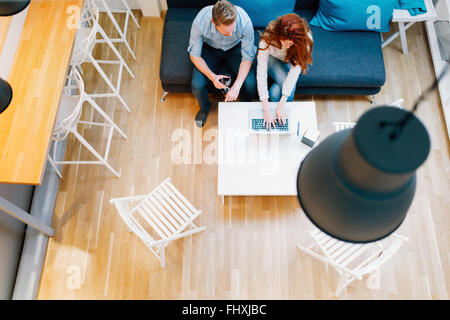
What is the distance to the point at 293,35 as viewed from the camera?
6.53 feet

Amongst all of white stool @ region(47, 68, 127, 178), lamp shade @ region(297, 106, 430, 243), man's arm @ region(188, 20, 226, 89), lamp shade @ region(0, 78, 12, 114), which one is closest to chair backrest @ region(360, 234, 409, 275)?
lamp shade @ region(297, 106, 430, 243)

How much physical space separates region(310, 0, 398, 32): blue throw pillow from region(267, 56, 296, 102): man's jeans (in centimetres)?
64

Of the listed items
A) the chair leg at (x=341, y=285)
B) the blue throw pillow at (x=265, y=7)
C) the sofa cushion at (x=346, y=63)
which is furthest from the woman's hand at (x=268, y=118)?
the chair leg at (x=341, y=285)

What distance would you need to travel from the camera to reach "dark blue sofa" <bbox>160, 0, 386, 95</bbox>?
8.80 feet

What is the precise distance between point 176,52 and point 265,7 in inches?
34.7

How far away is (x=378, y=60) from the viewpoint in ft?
8.89

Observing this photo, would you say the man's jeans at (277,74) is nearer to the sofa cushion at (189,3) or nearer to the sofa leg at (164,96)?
the sofa cushion at (189,3)

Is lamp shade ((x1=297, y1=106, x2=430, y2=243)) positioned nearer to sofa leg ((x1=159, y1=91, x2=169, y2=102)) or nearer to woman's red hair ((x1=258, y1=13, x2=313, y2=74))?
woman's red hair ((x1=258, y1=13, x2=313, y2=74))

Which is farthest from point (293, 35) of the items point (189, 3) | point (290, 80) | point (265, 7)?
point (189, 3)

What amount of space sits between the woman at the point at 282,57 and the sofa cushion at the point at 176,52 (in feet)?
1.56

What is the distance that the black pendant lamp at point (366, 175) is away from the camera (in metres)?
0.58

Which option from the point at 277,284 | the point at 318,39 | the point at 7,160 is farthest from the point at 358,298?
the point at 7,160

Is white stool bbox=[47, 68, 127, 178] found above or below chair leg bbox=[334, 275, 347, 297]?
above

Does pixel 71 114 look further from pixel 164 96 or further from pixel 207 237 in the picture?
pixel 207 237
